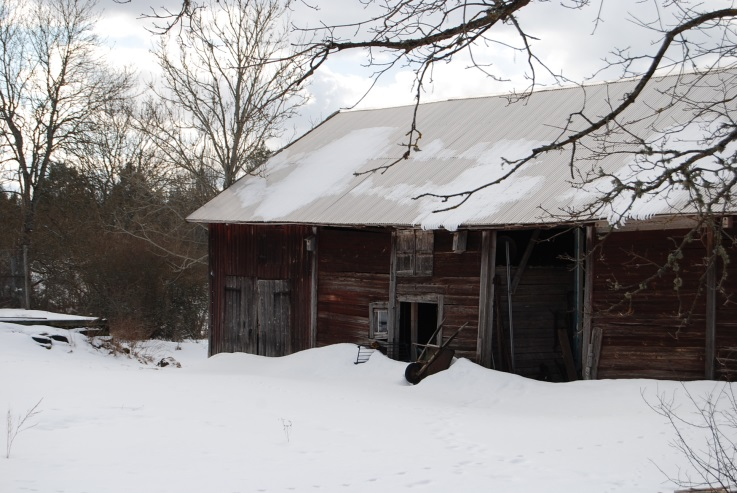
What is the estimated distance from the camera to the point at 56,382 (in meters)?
12.7

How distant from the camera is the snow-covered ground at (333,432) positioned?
7844 millimetres

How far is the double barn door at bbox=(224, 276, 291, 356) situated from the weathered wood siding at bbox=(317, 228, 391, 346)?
1036 millimetres

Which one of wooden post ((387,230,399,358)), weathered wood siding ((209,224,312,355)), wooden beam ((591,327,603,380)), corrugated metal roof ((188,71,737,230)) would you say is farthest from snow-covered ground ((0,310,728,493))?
corrugated metal roof ((188,71,737,230))

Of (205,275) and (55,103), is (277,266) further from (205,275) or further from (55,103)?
(55,103)

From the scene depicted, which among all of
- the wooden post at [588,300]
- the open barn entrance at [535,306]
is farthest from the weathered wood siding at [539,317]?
the wooden post at [588,300]

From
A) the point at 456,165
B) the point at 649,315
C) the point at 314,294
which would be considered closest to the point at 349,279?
the point at 314,294

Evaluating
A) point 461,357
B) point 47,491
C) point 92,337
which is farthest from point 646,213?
point 92,337

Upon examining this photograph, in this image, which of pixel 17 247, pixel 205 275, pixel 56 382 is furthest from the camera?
pixel 17 247

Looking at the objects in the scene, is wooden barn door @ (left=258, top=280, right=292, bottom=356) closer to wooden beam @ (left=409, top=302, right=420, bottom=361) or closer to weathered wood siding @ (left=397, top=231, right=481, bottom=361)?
wooden beam @ (left=409, top=302, right=420, bottom=361)

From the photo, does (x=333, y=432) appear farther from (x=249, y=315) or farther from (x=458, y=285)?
(x=249, y=315)

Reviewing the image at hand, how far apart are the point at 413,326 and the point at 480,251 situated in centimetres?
227

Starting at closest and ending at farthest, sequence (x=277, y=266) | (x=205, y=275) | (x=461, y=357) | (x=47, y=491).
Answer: (x=47, y=491), (x=461, y=357), (x=277, y=266), (x=205, y=275)

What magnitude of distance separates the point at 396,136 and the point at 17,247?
18923 mm

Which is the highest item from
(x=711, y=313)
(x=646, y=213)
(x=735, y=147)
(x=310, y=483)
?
(x=735, y=147)
